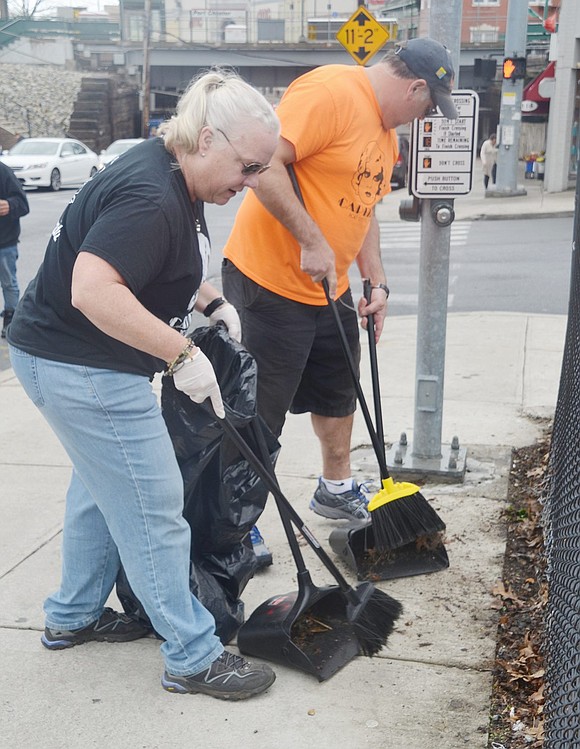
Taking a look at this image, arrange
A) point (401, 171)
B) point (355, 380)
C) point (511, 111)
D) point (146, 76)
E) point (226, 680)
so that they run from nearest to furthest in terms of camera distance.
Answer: point (226, 680), point (355, 380), point (511, 111), point (401, 171), point (146, 76)

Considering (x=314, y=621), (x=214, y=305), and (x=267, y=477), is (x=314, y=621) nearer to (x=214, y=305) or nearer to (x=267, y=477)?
(x=267, y=477)


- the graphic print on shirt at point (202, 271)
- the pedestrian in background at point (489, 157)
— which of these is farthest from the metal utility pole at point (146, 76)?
the graphic print on shirt at point (202, 271)

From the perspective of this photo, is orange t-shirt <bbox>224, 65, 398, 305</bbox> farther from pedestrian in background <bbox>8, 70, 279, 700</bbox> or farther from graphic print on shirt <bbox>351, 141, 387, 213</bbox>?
pedestrian in background <bbox>8, 70, 279, 700</bbox>

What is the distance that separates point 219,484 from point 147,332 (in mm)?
812

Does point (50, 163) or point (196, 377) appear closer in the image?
point (196, 377)

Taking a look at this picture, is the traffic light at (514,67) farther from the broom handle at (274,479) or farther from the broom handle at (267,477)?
the broom handle at (267,477)

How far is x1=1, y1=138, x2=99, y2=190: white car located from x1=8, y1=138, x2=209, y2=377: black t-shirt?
24139 millimetres

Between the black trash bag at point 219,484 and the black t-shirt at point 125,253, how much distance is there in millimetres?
256

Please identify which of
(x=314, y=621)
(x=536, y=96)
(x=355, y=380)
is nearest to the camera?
(x=314, y=621)

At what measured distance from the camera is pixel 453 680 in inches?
114

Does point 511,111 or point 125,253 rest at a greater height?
point 511,111

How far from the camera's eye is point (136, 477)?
2.63 meters

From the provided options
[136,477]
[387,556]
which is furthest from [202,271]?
[387,556]

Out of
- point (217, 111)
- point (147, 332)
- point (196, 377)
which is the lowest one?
point (196, 377)
